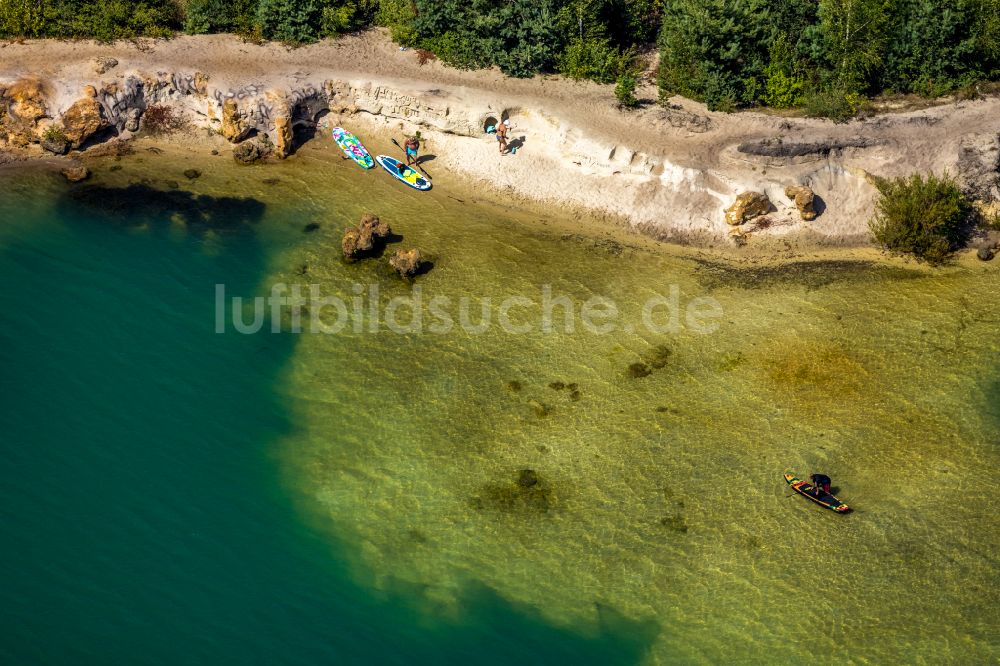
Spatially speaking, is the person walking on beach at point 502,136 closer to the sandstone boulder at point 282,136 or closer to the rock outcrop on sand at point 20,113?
the sandstone boulder at point 282,136

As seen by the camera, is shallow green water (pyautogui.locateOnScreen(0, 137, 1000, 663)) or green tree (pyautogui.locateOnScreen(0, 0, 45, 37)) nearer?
shallow green water (pyautogui.locateOnScreen(0, 137, 1000, 663))

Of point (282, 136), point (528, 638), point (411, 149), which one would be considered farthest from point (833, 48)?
point (528, 638)

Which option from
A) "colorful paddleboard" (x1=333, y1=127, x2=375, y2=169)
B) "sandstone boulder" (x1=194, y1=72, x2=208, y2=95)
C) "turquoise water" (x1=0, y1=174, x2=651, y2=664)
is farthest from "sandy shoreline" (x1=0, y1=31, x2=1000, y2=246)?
"turquoise water" (x1=0, y1=174, x2=651, y2=664)

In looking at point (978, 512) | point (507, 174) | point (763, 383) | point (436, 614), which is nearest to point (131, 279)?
point (507, 174)

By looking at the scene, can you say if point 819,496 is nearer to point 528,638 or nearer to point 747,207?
point 528,638

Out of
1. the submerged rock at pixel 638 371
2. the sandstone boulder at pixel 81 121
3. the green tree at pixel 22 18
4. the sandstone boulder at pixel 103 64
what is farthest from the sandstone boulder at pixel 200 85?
the submerged rock at pixel 638 371

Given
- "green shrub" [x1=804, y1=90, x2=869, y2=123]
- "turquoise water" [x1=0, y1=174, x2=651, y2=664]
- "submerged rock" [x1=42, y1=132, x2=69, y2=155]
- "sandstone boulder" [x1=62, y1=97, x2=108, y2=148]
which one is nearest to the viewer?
"turquoise water" [x1=0, y1=174, x2=651, y2=664]

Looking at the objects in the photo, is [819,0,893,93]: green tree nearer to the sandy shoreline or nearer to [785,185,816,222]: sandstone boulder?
the sandy shoreline

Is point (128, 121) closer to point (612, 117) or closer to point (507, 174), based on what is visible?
point (507, 174)
